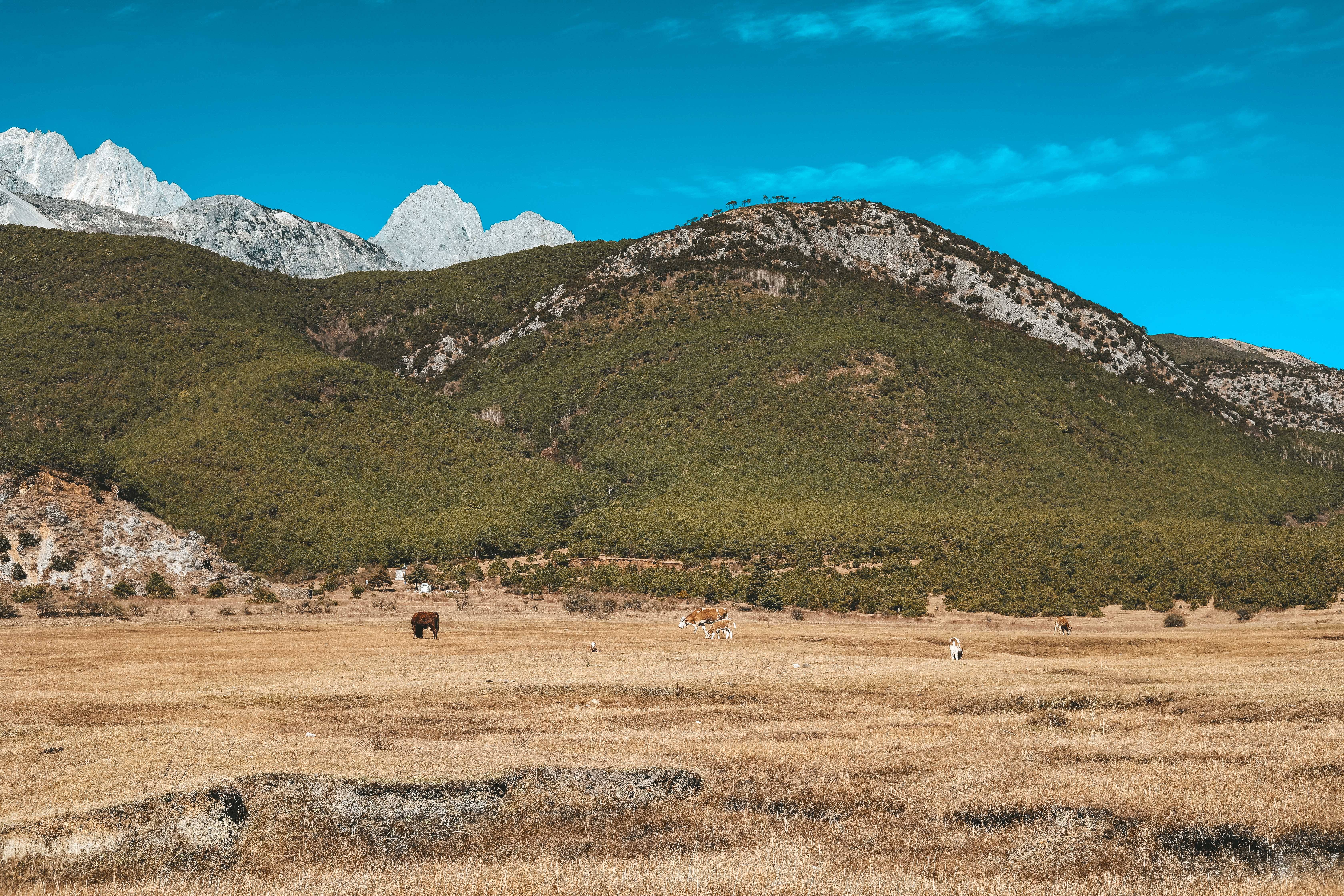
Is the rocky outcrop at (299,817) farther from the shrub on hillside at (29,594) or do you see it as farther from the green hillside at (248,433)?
the green hillside at (248,433)

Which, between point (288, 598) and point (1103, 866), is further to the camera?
point (288, 598)

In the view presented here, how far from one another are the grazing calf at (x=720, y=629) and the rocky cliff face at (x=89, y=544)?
124 ft

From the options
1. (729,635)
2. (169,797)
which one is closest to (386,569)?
(729,635)

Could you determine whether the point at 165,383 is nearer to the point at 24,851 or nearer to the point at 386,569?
the point at 386,569

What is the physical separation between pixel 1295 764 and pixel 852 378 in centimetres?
10839

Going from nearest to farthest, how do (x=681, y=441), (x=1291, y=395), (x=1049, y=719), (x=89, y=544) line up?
(x=1049, y=719) < (x=89, y=544) < (x=681, y=441) < (x=1291, y=395)

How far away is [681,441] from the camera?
382ft

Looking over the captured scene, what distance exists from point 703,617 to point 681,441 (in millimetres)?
70492

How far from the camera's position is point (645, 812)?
52.2ft

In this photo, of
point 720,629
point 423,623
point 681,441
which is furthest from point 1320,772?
point 681,441

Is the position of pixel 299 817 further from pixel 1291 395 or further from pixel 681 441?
pixel 1291 395

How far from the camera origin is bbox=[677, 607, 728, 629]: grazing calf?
46406 mm

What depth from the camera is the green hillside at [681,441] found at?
8025 centimetres

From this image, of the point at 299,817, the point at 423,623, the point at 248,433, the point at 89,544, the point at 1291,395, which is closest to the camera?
the point at 299,817
